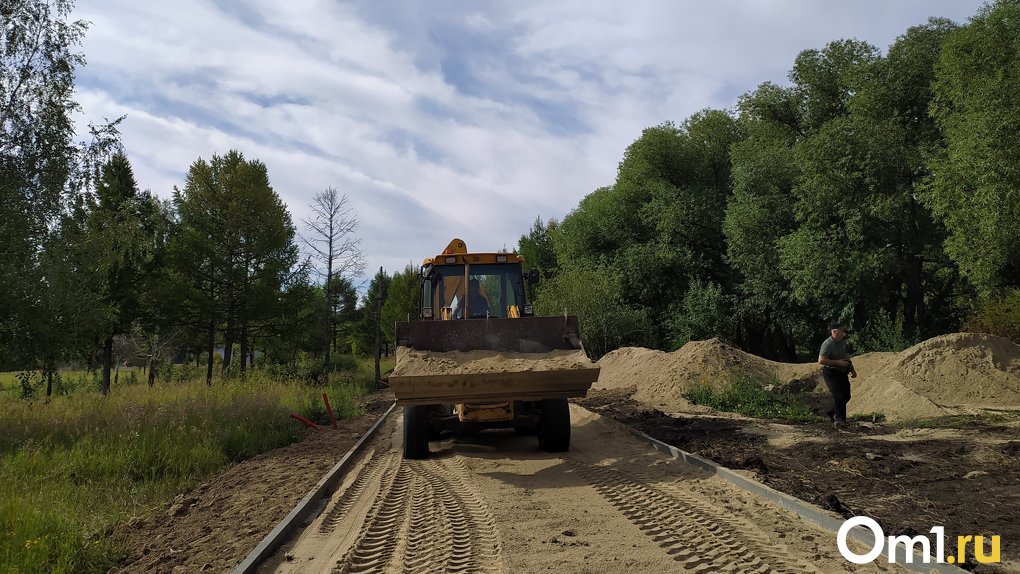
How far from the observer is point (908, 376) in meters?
14.3

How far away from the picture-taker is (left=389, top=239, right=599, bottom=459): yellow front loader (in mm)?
7461

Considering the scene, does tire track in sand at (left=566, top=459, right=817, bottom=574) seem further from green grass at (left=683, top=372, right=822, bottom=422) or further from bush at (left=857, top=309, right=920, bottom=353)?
bush at (left=857, top=309, right=920, bottom=353)

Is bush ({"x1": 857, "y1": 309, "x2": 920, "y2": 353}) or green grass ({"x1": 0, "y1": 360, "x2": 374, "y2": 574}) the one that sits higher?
bush ({"x1": 857, "y1": 309, "x2": 920, "y2": 353})

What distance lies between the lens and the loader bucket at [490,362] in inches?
291

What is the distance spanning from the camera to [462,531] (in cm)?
538

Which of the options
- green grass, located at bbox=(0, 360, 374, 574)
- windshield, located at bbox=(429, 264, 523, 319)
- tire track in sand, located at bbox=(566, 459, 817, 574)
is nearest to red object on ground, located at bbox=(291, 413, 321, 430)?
green grass, located at bbox=(0, 360, 374, 574)

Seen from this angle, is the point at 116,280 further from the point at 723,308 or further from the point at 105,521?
the point at 723,308

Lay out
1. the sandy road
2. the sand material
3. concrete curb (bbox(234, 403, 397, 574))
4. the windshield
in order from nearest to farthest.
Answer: the sandy road → concrete curb (bbox(234, 403, 397, 574)) → the sand material → the windshield

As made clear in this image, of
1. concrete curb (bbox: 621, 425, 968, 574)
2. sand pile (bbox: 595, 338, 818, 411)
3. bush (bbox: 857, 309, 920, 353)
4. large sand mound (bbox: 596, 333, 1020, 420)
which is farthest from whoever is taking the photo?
bush (bbox: 857, 309, 920, 353)

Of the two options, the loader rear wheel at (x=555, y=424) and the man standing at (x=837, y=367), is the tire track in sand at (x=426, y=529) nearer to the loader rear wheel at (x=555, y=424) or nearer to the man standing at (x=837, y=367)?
the loader rear wheel at (x=555, y=424)

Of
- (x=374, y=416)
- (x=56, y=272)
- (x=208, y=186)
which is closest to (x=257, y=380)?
(x=374, y=416)

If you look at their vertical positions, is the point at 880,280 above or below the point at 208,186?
below

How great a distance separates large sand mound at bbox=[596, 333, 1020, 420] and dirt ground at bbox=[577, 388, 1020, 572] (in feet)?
6.84

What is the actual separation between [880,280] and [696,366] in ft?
29.7
